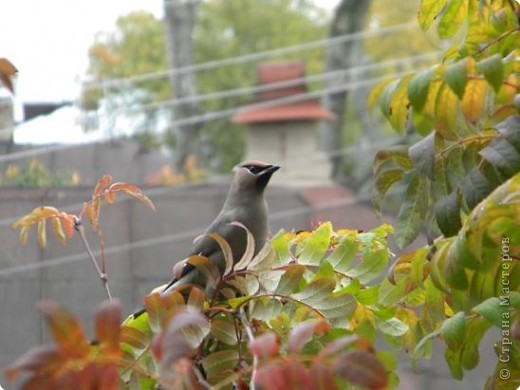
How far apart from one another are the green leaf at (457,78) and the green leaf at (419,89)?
1.5 inches

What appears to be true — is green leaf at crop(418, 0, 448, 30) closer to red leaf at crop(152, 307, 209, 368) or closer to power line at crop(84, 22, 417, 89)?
red leaf at crop(152, 307, 209, 368)

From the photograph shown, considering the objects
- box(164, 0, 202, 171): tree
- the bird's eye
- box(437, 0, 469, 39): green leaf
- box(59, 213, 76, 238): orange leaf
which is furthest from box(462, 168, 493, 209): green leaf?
box(164, 0, 202, 171): tree

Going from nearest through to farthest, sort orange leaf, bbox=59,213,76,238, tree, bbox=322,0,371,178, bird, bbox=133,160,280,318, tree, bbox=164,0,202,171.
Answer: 1. orange leaf, bbox=59,213,76,238
2. bird, bbox=133,160,280,318
3. tree, bbox=164,0,202,171
4. tree, bbox=322,0,371,178

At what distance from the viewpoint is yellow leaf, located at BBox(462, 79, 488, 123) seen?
1405 millimetres

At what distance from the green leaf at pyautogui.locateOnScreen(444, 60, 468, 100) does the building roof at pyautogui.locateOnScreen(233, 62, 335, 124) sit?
7394 mm

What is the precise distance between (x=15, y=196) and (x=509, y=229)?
377 centimetres

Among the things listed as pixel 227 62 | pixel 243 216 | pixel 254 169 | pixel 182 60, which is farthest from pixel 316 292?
pixel 182 60

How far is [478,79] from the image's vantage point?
1369mm

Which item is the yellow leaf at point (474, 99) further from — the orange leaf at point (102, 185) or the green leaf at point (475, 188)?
the orange leaf at point (102, 185)

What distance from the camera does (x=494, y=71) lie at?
125 centimetres

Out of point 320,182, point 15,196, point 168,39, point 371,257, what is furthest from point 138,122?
point 371,257

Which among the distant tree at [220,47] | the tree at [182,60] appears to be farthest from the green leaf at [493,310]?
the tree at [182,60]

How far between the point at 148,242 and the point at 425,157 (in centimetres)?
465

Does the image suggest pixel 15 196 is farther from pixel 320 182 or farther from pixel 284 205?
pixel 320 182
